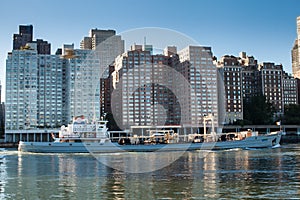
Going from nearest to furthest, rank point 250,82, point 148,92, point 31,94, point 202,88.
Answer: point 31,94
point 202,88
point 148,92
point 250,82

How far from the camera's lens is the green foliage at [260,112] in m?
150

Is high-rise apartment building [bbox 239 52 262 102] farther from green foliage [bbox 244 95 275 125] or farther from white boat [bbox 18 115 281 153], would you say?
white boat [bbox 18 115 281 153]

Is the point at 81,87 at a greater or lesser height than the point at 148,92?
greater

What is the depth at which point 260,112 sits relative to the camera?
150 metres

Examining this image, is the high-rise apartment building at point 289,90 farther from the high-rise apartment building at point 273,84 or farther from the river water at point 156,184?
the river water at point 156,184

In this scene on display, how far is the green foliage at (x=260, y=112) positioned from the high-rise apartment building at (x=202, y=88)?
44.1ft

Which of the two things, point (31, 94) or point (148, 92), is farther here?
point (148, 92)

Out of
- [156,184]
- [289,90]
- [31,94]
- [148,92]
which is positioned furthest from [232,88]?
[156,184]

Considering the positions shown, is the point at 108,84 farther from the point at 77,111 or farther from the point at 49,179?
the point at 49,179

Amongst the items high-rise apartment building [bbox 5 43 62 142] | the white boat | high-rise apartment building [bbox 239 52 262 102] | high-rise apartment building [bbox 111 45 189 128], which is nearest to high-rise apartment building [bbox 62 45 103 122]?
high-rise apartment building [bbox 5 43 62 142]

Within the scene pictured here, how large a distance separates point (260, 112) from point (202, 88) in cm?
2222

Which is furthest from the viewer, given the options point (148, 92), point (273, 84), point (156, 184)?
point (273, 84)

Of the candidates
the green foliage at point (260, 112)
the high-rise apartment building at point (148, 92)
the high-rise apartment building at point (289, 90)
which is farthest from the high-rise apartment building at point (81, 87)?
the high-rise apartment building at point (289, 90)

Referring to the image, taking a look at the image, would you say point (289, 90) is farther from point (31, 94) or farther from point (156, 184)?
point (156, 184)
